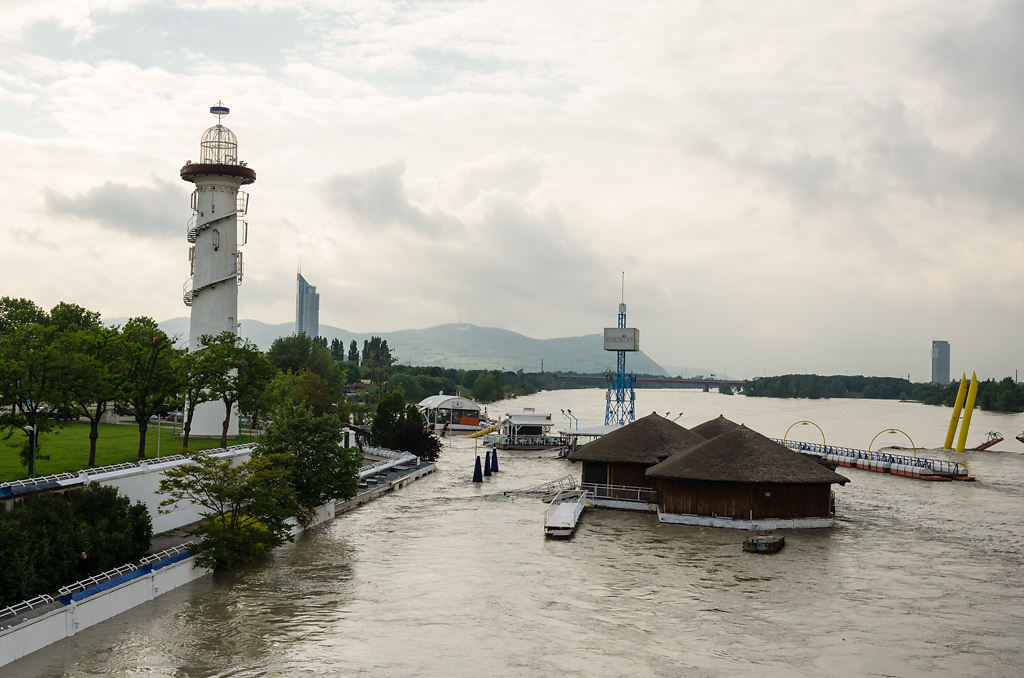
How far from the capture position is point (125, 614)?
2691 cm

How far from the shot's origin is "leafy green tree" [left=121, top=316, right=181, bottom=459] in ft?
141

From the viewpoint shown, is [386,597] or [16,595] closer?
[16,595]

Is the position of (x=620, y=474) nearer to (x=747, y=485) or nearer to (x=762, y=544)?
(x=747, y=485)

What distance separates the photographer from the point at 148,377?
43406 millimetres

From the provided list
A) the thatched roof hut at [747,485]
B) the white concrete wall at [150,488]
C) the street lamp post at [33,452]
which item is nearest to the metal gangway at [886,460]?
the thatched roof hut at [747,485]

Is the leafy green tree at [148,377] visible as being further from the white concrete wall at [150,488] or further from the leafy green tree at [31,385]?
the white concrete wall at [150,488]

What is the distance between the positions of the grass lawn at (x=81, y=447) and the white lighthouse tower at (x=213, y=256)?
8.66ft

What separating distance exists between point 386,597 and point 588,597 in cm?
719

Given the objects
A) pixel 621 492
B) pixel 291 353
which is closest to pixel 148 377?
pixel 621 492

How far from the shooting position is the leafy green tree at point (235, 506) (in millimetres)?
32688

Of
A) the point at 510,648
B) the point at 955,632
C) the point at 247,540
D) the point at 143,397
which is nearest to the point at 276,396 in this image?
the point at 143,397

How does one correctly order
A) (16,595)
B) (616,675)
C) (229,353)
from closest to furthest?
(616,675), (16,595), (229,353)

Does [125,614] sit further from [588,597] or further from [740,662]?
[740,662]

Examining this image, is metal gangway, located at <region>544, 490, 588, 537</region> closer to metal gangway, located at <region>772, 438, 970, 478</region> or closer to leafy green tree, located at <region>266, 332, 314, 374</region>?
metal gangway, located at <region>772, 438, 970, 478</region>
